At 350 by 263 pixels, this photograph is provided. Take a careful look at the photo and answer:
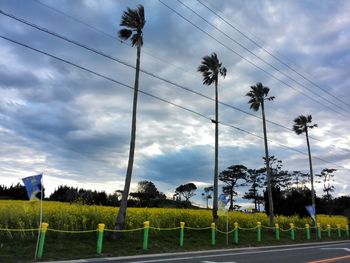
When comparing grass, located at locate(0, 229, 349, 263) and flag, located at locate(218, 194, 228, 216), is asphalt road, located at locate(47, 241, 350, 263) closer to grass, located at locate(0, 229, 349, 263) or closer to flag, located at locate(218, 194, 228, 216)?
grass, located at locate(0, 229, 349, 263)

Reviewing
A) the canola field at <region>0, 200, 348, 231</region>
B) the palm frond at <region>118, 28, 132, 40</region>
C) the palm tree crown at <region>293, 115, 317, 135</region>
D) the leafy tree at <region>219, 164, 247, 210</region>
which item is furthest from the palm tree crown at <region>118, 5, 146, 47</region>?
the leafy tree at <region>219, 164, 247, 210</region>

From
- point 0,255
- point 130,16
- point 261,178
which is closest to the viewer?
point 0,255

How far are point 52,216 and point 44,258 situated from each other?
19.4ft

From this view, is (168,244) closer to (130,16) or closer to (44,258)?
(44,258)

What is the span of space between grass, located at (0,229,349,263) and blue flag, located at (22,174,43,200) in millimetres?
2198

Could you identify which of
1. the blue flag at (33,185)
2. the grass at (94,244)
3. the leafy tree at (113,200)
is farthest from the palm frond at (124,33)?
the leafy tree at (113,200)

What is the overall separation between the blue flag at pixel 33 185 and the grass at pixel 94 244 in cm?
220

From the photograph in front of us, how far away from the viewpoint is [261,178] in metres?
98.5

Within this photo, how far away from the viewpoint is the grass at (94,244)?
15.1 metres

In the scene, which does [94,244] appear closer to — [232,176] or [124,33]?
[124,33]

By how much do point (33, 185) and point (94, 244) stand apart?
17.4 feet

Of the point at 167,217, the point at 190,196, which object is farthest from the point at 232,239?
the point at 190,196

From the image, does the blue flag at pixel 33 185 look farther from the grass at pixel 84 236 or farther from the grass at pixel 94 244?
the grass at pixel 94 244

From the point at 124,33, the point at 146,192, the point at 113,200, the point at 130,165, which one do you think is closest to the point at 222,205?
the point at 130,165
